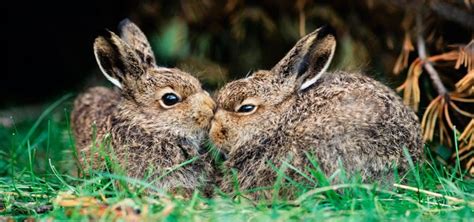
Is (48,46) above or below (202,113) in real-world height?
above

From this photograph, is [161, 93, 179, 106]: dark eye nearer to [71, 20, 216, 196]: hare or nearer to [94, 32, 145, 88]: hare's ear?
[71, 20, 216, 196]: hare

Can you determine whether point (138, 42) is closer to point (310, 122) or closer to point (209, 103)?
point (209, 103)

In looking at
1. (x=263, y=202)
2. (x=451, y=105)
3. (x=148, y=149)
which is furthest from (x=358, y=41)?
(x=263, y=202)

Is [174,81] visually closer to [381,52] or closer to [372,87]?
[372,87]

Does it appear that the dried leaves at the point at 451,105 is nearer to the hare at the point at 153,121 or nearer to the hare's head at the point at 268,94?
the hare's head at the point at 268,94

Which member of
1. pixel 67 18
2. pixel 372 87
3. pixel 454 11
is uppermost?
pixel 67 18

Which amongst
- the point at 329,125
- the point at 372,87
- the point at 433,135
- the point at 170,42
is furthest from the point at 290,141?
the point at 170,42

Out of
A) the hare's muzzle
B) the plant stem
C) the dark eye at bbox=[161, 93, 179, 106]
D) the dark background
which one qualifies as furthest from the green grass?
the dark background
